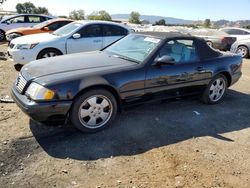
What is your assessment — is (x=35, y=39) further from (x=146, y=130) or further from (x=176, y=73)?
(x=146, y=130)

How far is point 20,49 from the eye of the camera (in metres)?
8.34

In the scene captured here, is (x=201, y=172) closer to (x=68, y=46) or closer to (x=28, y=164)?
(x=28, y=164)

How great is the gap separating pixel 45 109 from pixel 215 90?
3672mm

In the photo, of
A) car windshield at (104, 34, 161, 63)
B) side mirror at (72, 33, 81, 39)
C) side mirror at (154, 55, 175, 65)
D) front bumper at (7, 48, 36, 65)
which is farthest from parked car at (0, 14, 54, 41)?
side mirror at (154, 55, 175, 65)

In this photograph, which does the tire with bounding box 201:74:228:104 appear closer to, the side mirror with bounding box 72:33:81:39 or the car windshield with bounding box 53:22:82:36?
the side mirror with bounding box 72:33:81:39

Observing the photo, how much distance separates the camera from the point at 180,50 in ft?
18.8

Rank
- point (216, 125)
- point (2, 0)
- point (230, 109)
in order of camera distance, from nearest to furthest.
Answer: point (216, 125) < point (230, 109) < point (2, 0)

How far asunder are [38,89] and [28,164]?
1.03m

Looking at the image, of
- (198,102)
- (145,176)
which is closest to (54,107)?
(145,176)

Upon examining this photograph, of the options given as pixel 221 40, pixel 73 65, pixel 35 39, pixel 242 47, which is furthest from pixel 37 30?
pixel 242 47

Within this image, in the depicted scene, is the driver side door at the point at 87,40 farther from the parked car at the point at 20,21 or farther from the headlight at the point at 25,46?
the parked car at the point at 20,21

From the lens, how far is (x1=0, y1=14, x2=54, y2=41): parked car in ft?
53.1

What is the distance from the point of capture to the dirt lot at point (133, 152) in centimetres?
366

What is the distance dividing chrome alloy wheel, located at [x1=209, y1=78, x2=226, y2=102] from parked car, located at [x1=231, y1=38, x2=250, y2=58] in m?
9.04
